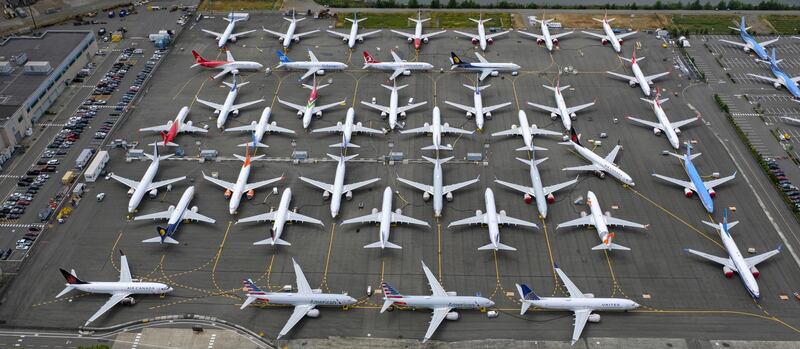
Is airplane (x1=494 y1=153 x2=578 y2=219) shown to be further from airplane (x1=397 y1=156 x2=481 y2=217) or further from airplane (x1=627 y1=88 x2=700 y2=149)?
airplane (x1=627 y1=88 x2=700 y2=149)

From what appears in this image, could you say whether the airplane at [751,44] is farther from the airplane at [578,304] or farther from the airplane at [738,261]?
the airplane at [578,304]

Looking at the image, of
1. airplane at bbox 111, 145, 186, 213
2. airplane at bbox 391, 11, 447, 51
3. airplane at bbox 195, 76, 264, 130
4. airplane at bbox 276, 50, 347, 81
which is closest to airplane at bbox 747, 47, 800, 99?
airplane at bbox 391, 11, 447, 51

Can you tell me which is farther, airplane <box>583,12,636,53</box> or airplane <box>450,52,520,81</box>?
airplane <box>583,12,636,53</box>

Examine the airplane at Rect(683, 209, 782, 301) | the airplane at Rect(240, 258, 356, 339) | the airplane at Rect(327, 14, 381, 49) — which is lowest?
the airplane at Rect(683, 209, 782, 301)

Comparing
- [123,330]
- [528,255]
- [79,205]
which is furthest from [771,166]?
[79,205]

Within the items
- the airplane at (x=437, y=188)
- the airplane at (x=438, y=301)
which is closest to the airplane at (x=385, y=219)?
the airplane at (x=437, y=188)

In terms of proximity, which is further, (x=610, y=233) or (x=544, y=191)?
(x=544, y=191)

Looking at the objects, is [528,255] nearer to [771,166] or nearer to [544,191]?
[544,191]
